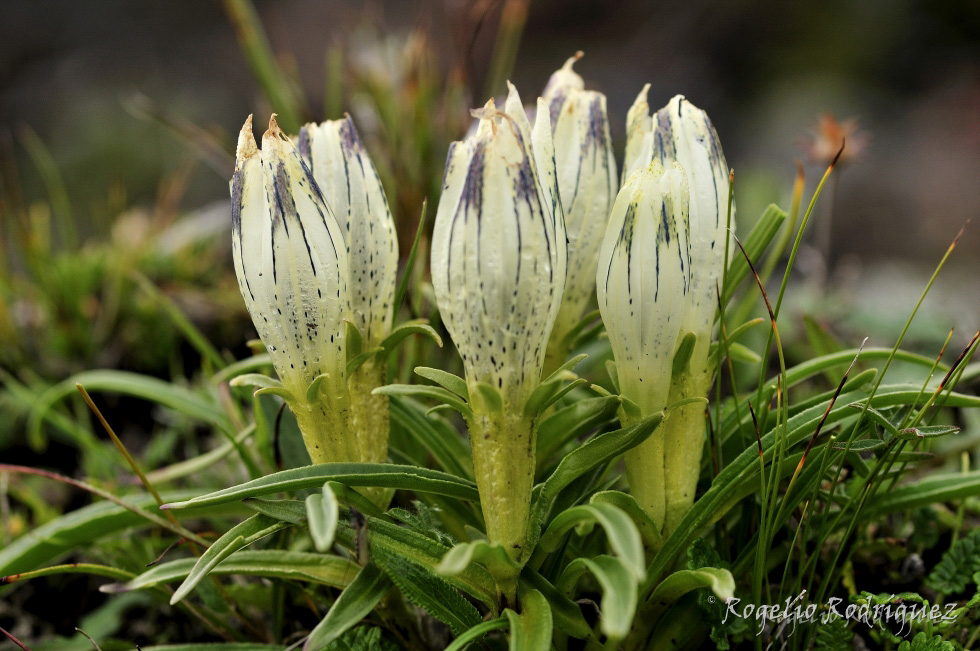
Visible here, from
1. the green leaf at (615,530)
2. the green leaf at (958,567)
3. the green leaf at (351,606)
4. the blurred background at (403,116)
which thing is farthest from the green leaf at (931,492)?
the blurred background at (403,116)

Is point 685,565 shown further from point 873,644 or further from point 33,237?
point 33,237

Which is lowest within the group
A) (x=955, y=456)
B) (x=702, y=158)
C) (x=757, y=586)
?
(x=955, y=456)

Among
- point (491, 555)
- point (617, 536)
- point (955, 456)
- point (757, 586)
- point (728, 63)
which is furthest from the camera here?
point (728, 63)

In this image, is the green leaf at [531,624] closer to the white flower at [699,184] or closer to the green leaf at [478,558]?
the green leaf at [478,558]

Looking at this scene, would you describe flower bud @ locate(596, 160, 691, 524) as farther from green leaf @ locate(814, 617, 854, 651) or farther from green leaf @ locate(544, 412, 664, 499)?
green leaf @ locate(814, 617, 854, 651)

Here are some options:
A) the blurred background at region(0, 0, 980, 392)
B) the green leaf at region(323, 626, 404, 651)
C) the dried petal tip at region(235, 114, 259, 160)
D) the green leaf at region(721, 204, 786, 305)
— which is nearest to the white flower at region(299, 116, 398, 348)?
the dried petal tip at region(235, 114, 259, 160)

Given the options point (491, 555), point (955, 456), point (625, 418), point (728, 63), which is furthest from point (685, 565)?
point (728, 63)
